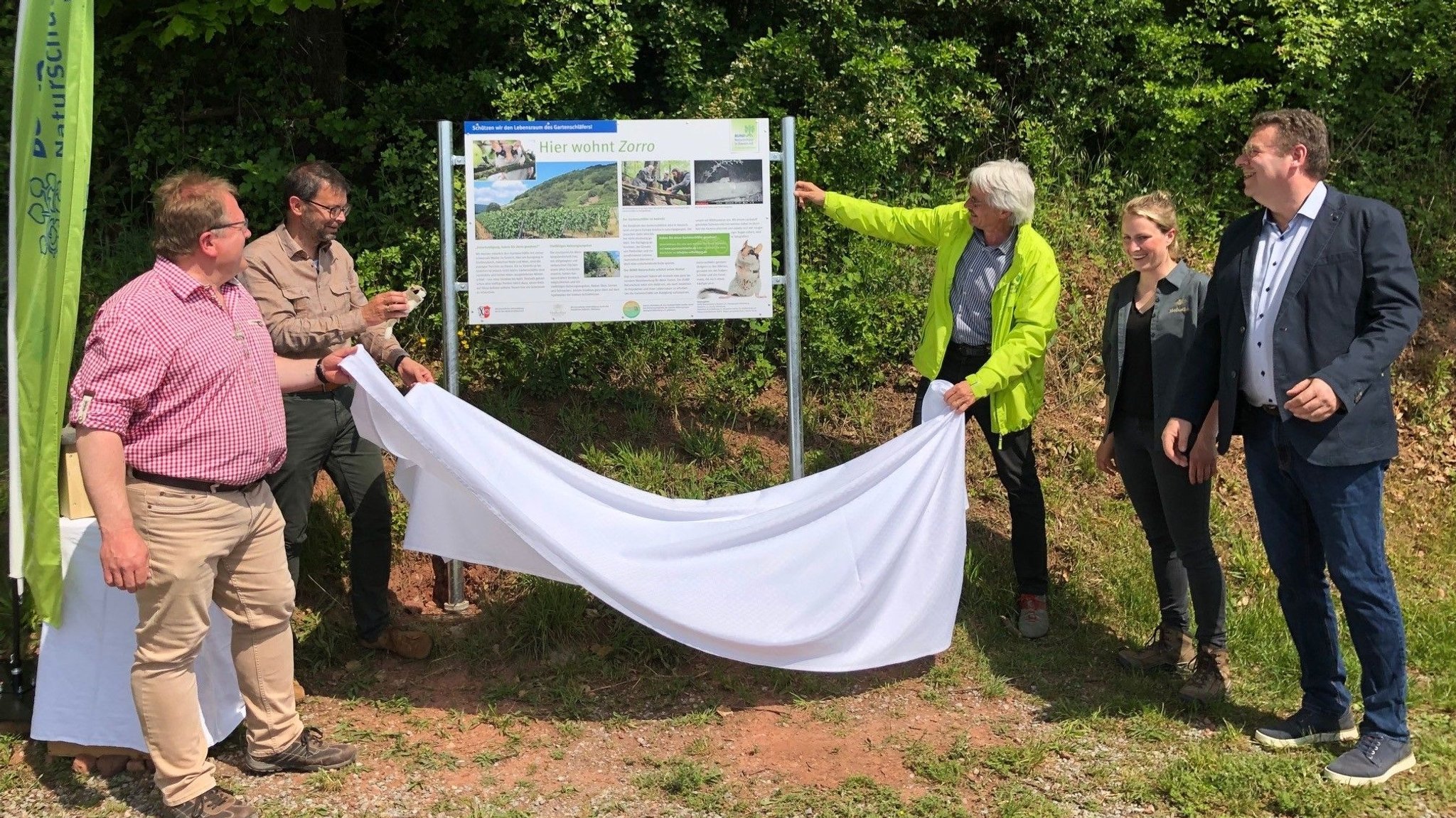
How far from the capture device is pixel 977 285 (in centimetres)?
523

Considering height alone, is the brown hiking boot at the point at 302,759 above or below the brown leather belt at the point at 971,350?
below

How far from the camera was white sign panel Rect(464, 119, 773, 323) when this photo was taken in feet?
17.8

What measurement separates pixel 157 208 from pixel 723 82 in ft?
14.5

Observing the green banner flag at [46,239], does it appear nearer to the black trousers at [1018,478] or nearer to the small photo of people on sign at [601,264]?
the small photo of people on sign at [601,264]

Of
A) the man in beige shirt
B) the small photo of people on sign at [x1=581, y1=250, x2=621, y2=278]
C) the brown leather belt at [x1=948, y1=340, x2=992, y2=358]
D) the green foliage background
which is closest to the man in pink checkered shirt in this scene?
the man in beige shirt

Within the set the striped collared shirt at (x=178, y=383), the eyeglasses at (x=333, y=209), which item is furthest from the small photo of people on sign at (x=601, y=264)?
the striped collared shirt at (x=178, y=383)

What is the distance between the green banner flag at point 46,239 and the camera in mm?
4184

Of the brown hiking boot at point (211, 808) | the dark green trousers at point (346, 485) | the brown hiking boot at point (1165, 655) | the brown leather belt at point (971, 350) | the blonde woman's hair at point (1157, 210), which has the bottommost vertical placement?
the brown hiking boot at point (211, 808)

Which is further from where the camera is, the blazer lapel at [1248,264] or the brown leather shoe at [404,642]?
the brown leather shoe at [404,642]

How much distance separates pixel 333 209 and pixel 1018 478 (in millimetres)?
3147

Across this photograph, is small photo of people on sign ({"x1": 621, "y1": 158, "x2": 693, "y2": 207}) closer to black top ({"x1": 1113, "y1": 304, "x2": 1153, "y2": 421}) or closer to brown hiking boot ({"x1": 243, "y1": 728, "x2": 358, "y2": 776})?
black top ({"x1": 1113, "y1": 304, "x2": 1153, "y2": 421})

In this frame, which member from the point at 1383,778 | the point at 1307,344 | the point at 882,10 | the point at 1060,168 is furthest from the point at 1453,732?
the point at 882,10

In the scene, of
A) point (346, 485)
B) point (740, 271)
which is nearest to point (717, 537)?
point (740, 271)

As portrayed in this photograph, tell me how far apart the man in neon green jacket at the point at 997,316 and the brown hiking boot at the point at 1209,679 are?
2.50 ft
